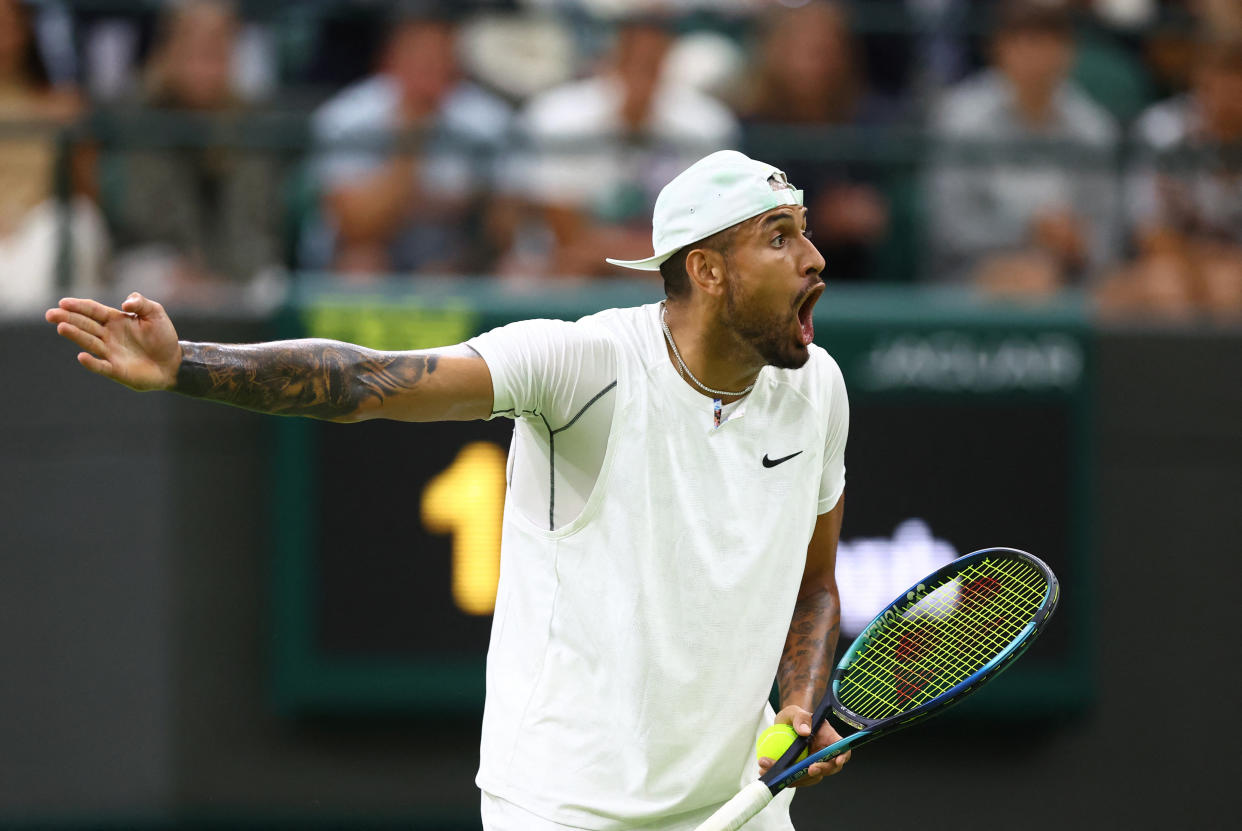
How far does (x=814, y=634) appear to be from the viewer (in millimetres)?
3703

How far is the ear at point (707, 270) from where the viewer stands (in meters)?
3.43

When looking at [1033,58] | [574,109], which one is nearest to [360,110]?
[574,109]

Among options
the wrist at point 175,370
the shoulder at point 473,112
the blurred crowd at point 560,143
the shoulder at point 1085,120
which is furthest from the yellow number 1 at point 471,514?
the shoulder at point 1085,120

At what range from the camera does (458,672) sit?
19.1ft

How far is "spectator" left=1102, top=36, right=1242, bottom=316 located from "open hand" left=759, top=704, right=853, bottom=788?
349cm

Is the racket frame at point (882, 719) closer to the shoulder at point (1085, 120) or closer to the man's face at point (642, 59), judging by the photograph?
the man's face at point (642, 59)

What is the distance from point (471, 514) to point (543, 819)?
256 cm

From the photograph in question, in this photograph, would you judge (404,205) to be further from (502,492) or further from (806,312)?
(806,312)

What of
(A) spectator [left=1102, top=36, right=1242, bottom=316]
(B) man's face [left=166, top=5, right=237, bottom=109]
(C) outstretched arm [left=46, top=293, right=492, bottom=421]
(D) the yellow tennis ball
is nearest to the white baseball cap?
(C) outstretched arm [left=46, top=293, right=492, bottom=421]

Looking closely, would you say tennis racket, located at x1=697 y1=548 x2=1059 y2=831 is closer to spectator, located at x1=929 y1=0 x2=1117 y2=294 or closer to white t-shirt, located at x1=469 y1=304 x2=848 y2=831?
white t-shirt, located at x1=469 y1=304 x2=848 y2=831

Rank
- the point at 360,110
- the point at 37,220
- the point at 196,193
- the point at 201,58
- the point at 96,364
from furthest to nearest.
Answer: the point at 360,110 < the point at 201,58 < the point at 196,193 < the point at 37,220 < the point at 96,364

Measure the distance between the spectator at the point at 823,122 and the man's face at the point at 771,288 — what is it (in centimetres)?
298

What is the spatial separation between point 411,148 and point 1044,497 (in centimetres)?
266

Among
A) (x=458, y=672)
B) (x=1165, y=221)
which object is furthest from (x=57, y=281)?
(x=1165, y=221)
